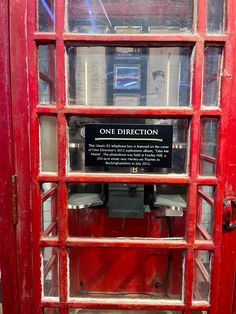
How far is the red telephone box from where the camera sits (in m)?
1.22

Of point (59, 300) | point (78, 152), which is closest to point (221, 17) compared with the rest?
point (78, 152)

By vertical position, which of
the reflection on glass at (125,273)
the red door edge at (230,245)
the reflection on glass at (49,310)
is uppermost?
the red door edge at (230,245)

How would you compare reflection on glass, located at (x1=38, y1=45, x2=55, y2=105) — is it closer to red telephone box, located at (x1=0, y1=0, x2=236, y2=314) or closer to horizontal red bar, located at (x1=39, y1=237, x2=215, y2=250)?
red telephone box, located at (x1=0, y1=0, x2=236, y2=314)

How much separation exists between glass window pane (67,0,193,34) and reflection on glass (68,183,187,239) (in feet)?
2.62

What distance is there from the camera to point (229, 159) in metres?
1.27

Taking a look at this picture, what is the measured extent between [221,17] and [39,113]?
3.10 ft

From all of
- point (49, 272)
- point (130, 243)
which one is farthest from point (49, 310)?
point (130, 243)

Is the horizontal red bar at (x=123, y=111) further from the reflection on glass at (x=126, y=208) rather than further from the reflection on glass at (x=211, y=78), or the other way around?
the reflection on glass at (x=126, y=208)

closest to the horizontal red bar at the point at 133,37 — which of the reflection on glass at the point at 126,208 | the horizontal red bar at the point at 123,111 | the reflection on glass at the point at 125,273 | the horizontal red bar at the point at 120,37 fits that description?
the horizontal red bar at the point at 120,37

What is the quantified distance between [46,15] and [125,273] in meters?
1.60

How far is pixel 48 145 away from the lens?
1312 mm

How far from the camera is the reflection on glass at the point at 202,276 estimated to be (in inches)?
55.4

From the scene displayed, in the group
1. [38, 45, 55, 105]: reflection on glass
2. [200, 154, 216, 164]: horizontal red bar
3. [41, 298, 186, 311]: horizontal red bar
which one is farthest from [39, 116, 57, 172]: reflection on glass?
[200, 154, 216, 164]: horizontal red bar

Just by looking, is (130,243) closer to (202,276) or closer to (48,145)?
(202,276)
